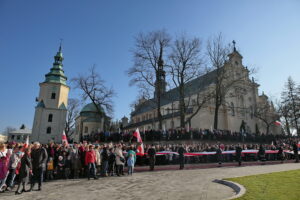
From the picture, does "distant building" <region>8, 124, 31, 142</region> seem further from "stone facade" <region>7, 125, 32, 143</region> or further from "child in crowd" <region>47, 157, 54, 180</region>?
"child in crowd" <region>47, 157, 54, 180</region>

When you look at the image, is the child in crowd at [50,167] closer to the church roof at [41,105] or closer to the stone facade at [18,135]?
the church roof at [41,105]

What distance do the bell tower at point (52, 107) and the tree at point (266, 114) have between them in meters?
46.4

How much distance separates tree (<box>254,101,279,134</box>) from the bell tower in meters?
46.4

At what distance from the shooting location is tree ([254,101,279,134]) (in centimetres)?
4705

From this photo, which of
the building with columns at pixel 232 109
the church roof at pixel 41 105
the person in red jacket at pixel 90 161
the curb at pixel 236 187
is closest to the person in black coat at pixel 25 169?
the person in red jacket at pixel 90 161

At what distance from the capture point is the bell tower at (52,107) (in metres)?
48.6

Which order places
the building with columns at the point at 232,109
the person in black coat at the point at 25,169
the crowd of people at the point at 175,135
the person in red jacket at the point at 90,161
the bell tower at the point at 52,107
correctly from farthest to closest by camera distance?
the bell tower at the point at 52,107 < the building with columns at the point at 232,109 < the crowd of people at the point at 175,135 < the person in red jacket at the point at 90,161 < the person in black coat at the point at 25,169

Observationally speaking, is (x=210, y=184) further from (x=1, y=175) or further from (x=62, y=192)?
(x=1, y=175)

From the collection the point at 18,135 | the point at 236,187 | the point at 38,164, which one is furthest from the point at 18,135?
the point at 236,187

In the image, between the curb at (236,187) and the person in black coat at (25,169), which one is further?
the person in black coat at (25,169)

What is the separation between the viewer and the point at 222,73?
3111 centimetres

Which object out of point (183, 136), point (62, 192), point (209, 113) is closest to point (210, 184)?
point (62, 192)

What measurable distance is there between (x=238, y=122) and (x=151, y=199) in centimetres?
4304

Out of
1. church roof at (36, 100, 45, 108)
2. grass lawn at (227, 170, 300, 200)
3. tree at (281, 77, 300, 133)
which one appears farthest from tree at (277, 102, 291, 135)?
church roof at (36, 100, 45, 108)
